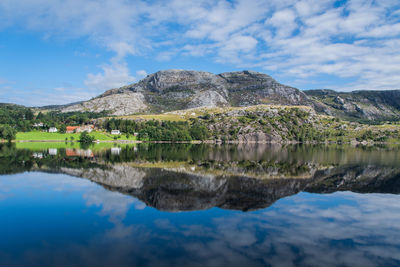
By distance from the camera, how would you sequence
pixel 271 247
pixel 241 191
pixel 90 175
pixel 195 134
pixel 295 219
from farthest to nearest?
pixel 195 134
pixel 90 175
pixel 241 191
pixel 295 219
pixel 271 247

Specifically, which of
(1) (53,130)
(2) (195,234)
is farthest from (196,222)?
(1) (53,130)

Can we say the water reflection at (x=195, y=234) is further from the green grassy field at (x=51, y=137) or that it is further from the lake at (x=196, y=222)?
the green grassy field at (x=51, y=137)

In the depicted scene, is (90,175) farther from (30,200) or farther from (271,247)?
(271,247)

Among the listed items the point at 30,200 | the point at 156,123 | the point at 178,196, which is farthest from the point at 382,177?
the point at 156,123

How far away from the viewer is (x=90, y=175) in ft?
138

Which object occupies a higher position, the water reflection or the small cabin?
the small cabin

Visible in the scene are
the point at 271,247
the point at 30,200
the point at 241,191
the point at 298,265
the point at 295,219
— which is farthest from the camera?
the point at 241,191

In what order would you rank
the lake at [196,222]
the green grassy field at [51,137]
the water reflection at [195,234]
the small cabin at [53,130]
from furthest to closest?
the small cabin at [53,130], the green grassy field at [51,137], the lake at [196,222], the water reflection at [195,234]

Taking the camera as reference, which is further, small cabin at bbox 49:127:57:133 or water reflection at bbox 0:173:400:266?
small cabin at bbox 49:127:57:133

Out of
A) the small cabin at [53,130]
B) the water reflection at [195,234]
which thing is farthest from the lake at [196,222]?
the small cabin at [53,130]

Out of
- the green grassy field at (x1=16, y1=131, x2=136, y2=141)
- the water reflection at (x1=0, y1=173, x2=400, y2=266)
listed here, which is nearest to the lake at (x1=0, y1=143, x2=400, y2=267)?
the water reflection at (x1=0, y1=173, x2=400, y2=266)

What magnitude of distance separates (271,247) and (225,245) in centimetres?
305

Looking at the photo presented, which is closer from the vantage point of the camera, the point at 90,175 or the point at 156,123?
the point at 90,175

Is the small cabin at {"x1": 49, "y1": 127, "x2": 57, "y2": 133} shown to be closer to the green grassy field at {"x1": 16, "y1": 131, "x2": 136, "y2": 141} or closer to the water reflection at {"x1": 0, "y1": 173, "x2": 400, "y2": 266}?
the green grassy field at {"x1": 16, "y1": 131, "x2": 136, "y2": 141}
